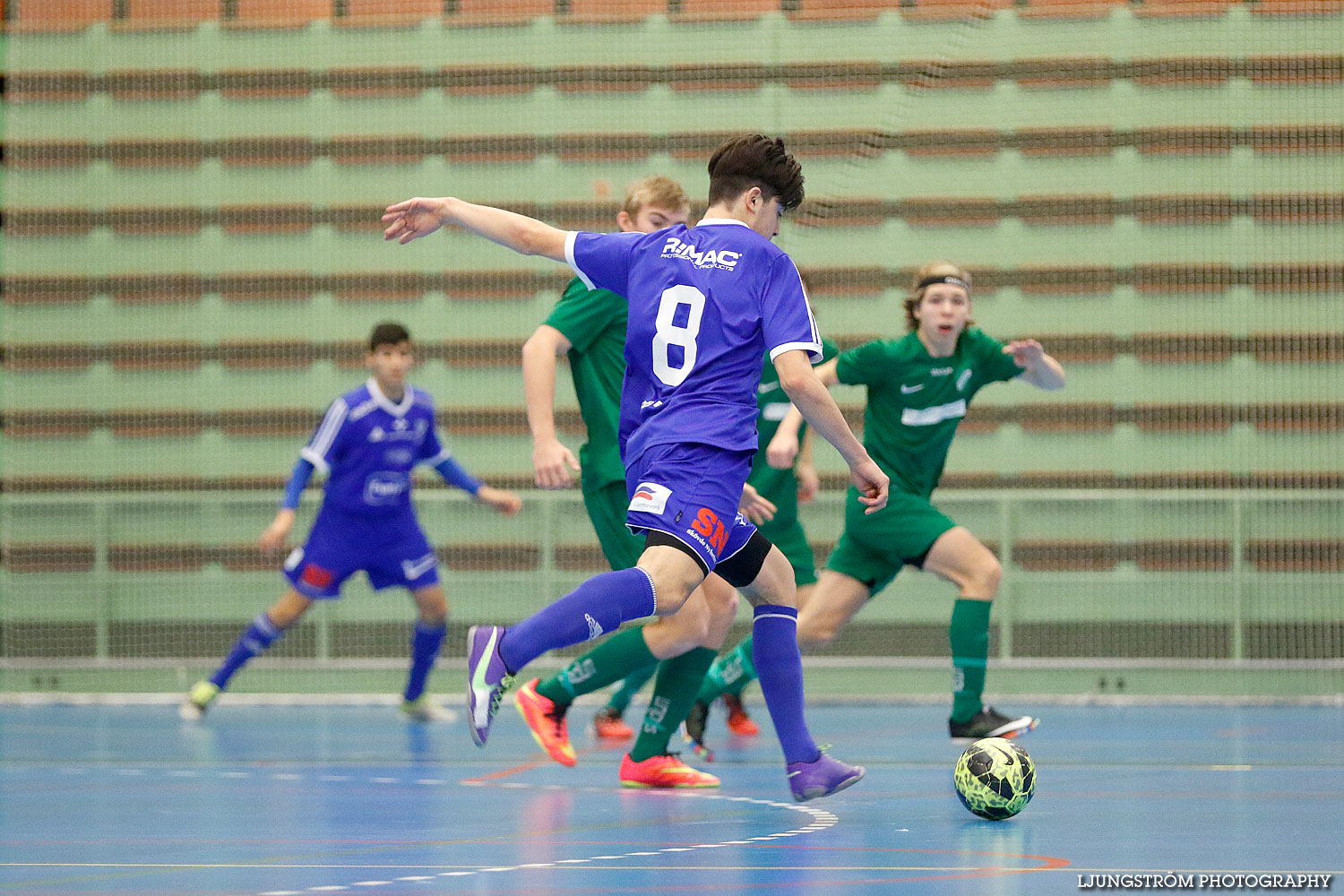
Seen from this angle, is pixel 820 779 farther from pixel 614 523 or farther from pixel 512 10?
pixel 512 10

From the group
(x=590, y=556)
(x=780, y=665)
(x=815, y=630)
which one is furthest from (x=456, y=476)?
(x=780, y=665)

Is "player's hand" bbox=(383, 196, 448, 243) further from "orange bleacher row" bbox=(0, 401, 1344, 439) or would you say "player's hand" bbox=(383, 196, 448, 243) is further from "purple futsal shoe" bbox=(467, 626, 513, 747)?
"orange bleacher row" bbox=(0, 401, 1344, 439)

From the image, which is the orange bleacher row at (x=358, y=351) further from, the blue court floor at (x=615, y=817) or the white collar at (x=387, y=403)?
the blue court floor at (x=615, y=817)

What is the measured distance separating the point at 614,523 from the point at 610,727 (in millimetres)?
2150

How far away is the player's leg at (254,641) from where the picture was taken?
8383mm

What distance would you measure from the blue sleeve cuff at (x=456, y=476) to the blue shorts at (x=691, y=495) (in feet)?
13.5

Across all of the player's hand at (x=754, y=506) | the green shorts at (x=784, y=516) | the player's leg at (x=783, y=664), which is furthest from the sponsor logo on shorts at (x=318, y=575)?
the player's leg at (x=783, y=664)

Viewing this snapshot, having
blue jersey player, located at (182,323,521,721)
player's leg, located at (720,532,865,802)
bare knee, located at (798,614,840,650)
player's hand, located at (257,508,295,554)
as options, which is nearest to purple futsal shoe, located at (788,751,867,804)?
player's leg, located at (720,532,865,802)

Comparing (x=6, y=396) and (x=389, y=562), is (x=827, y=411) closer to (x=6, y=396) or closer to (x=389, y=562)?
(x=389, y=562)

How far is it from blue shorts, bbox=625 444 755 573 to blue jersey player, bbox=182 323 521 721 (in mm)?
4041

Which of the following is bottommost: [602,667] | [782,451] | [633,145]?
[602,667]

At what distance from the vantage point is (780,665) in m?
4.57

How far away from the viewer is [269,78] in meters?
11.0

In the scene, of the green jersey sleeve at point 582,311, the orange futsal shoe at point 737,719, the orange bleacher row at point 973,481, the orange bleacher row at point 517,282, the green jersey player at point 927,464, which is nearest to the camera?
the green jersey sleeve at point 582,311
